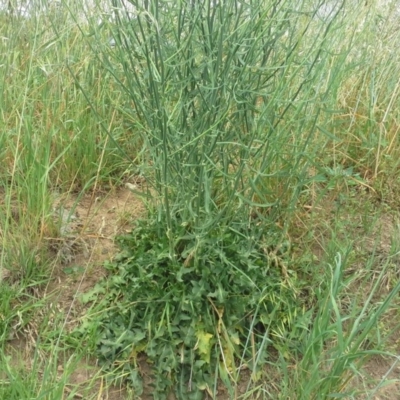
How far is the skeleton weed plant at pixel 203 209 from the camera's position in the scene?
5.16 feet

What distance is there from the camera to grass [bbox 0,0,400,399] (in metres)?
1.54

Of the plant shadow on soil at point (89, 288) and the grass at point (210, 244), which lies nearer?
the grass at point (210, 244)

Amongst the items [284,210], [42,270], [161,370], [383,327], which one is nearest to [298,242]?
[284,210]

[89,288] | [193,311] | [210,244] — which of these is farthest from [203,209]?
[89,288]

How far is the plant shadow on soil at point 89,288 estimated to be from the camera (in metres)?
1.69

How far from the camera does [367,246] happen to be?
83.3 inches

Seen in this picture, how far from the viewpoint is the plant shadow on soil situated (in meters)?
1.69

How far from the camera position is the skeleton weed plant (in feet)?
5.16

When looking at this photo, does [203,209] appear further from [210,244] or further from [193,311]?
[193,311]

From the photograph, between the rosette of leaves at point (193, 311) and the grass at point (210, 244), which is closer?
the grass at point (210, 244)

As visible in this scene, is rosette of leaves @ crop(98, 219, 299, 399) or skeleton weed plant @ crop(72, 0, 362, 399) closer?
skeleton weed plant @ crop(72, 0, 362, 399)

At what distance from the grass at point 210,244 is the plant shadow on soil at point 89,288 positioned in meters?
0.01

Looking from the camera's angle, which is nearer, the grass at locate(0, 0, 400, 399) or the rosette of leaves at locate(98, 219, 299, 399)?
the grass at locate(0, 0, 400, 399)

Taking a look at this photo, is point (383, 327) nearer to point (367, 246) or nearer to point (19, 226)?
point (367, 246)
